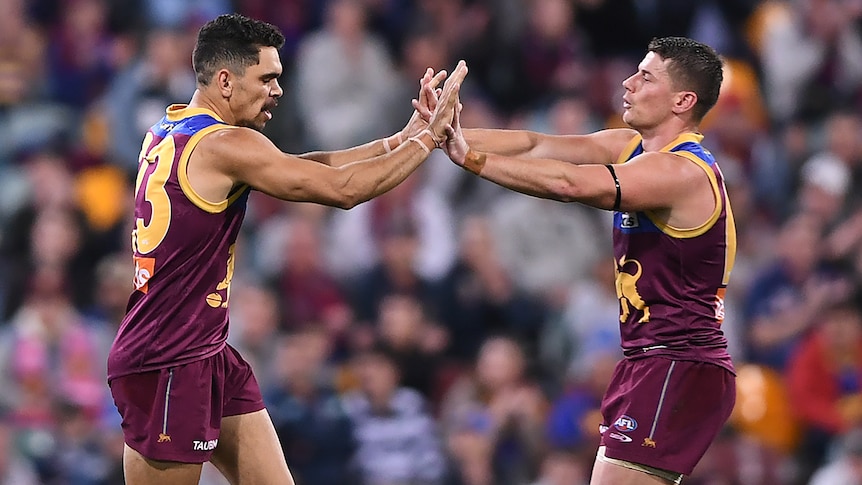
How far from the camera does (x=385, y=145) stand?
23.9 feet

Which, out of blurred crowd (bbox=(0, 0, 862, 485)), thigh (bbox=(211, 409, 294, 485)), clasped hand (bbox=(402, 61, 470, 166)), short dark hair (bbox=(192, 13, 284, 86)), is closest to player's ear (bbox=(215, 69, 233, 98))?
short dark hair (bbox=(192, 13, 284, 86))

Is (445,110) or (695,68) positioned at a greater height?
(695,68)

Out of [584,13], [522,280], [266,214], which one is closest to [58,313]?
[266,214]

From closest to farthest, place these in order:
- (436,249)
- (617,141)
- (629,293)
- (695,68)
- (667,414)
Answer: (667,414) < (629,293) < (695,68) < (617,141) < (436,249)

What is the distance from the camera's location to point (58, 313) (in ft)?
35.6

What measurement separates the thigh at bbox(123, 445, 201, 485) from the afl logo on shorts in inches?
73.4

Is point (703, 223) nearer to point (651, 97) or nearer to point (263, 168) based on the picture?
point (651, 97)

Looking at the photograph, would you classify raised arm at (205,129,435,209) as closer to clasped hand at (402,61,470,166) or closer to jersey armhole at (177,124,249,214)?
jersey armhole at (177,124,249,214)

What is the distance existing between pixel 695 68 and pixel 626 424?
1.66m

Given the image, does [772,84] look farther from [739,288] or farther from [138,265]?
[138,265]

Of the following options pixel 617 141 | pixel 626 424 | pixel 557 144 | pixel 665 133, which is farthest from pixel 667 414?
pixel 557 144

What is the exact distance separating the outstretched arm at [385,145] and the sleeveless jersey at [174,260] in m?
0.77

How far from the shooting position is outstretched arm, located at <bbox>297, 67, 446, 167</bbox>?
6996 millimetres

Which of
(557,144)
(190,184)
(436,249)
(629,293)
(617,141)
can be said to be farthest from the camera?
(436,249)
